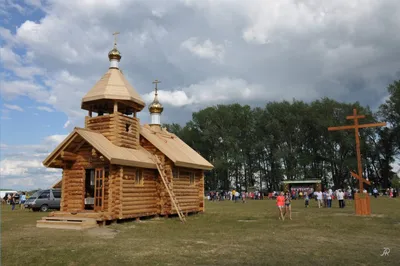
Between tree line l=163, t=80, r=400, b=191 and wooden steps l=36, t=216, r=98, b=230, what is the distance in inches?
1833

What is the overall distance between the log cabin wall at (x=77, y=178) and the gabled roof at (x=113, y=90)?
2775 mm

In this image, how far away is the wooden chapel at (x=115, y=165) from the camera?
58.6ft

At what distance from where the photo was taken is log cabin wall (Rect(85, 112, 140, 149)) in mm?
19500

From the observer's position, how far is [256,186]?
70.6 meters

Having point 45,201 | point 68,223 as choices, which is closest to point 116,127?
point 68,223

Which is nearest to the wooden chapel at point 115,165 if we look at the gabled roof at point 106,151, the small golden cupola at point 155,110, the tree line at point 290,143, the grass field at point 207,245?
the gabled roof at point 106,151

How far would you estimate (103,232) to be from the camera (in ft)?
49.6

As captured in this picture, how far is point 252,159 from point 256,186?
5.84m

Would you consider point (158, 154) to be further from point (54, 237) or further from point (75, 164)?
point (54, 237)

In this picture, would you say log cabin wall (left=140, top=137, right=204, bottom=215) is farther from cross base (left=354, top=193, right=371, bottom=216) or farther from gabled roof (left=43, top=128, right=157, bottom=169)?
cross base (left=354, top=193, right=371, bottom=216)

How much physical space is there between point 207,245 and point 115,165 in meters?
8.02

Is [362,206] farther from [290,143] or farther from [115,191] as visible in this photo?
[290,143]

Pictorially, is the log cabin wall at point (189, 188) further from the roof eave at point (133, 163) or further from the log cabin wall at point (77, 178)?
the log cabin wall at point (77, 178)

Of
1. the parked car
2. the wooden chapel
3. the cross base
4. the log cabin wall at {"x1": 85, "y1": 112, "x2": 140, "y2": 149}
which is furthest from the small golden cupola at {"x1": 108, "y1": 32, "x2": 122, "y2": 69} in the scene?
the cross base
